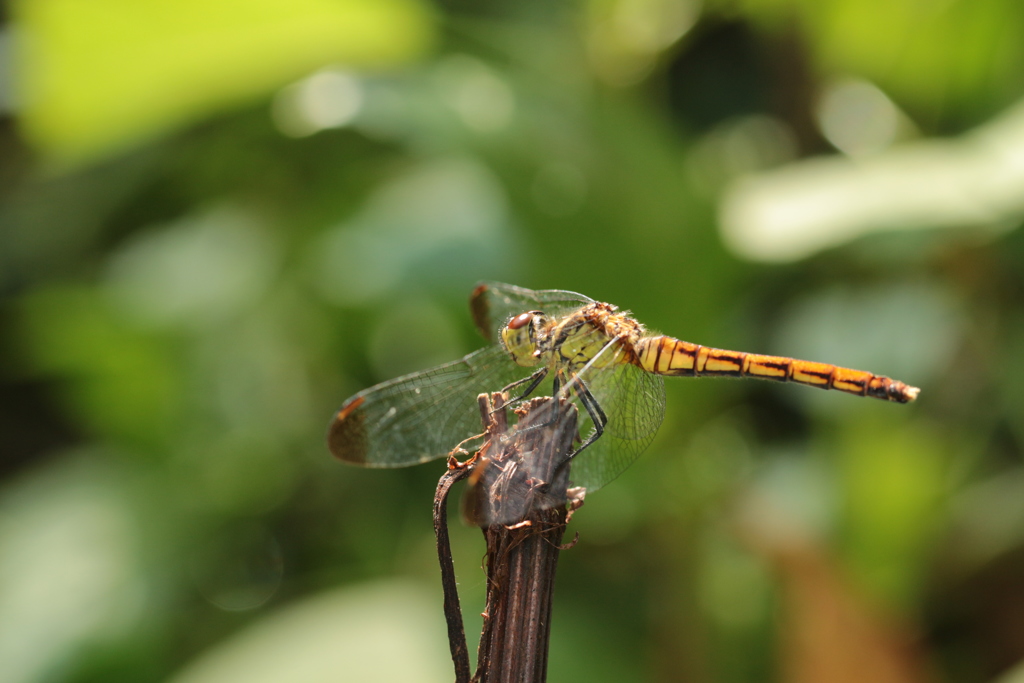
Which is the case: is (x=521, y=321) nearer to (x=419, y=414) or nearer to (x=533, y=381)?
(x=533, y=381)

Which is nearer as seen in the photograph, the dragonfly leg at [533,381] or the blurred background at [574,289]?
the dragonfly leg at [533,381]

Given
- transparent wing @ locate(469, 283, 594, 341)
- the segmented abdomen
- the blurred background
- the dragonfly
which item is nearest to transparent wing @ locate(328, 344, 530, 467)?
the dragonfly

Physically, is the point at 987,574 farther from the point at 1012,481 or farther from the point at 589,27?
the point at 589,27

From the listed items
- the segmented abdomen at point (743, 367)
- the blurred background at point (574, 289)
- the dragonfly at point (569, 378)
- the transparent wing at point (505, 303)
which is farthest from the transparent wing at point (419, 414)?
the blurred background at point (574, 289)

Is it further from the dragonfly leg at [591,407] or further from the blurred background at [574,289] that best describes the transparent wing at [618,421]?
the blurred background at [574,289]

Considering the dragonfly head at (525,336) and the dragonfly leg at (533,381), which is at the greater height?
the dragonfly head at (525,336)

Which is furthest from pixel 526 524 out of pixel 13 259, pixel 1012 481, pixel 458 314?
pixel 13 259

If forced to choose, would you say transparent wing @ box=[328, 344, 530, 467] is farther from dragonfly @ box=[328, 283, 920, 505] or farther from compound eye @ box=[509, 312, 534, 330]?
compound eye @ box=[509, 312, 534, 330]
